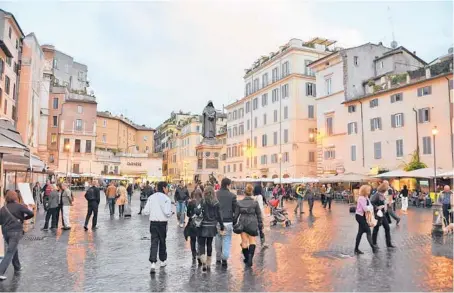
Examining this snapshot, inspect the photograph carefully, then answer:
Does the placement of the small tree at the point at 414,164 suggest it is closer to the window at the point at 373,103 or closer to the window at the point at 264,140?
the window at the point at 373,103

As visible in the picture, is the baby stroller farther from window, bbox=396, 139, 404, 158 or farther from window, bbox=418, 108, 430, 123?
window, bbox=396, 139, 404, 158

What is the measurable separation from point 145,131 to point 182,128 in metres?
11.9

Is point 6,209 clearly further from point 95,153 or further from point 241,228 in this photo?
point 95,153

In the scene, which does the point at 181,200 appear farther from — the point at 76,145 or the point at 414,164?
the point at 76,145

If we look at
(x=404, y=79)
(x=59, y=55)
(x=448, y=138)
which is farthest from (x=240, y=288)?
(x=59, y=55)

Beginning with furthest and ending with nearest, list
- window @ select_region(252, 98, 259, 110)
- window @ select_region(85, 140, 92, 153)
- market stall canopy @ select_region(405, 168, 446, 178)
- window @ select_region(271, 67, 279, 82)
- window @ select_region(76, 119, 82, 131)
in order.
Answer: window @ select_region(85, 140, 92, 153), window @ select_region(76, 119, 82, 131), window @ select_region(252, 98, 259, 110), window @ select_region(271, 67, 279, 82), market stall canopy @ select_region(405, 168, 446, 178)

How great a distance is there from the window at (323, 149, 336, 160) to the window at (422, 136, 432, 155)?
11231mm

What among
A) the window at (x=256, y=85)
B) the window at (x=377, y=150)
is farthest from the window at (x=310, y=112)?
the window at (x=377, y=150)

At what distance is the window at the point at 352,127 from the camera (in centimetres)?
4160

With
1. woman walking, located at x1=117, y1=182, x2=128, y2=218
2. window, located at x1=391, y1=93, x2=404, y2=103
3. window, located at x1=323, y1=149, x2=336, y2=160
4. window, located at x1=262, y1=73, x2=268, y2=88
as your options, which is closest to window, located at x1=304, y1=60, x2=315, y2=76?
window, located at x1=262, y1=73, x2=268, y2=88

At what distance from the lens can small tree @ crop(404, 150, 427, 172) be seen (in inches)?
1307

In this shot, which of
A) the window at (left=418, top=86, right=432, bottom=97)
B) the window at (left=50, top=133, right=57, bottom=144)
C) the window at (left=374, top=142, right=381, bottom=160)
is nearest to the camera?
the window at (left=418, top=86, right=432, bottom=97)

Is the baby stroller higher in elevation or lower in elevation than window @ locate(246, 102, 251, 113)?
lower

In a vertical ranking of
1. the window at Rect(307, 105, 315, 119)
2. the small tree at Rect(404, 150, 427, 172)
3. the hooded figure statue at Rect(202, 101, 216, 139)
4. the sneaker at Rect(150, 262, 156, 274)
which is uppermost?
the window at Rect(307, 105, 315, 119)
